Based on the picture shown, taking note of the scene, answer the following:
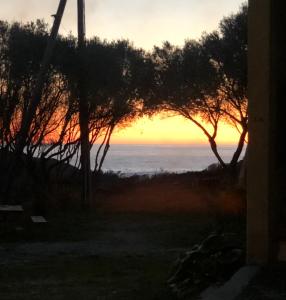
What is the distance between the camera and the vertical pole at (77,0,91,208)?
2094cm

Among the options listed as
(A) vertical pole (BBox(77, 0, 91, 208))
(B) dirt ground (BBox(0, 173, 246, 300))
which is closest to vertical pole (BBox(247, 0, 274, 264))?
(B) dirt ground (BBox(0, 173, 246, 300))

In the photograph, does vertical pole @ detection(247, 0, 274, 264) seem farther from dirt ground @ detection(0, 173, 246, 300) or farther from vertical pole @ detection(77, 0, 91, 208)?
vertical pole @ detection(77, 0, 91, 208)

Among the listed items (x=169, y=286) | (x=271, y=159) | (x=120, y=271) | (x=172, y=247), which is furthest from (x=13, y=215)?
(x=271, y=159)

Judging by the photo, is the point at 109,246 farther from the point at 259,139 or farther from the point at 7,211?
the point at 259,139

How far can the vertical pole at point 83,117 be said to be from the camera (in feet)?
68.7

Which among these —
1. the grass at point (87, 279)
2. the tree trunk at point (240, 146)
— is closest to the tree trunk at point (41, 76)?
the grass at point (87, 279)

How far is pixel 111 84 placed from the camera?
22703 mm

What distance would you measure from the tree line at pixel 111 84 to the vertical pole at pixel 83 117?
0.16 metres

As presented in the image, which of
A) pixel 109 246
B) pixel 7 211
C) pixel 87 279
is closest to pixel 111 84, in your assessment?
pixel 7 211

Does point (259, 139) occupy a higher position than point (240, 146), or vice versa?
point (240, 146)

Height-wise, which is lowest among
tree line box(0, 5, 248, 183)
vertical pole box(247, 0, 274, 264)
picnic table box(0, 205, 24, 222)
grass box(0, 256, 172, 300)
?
grass box(0, 256, 172, 300)

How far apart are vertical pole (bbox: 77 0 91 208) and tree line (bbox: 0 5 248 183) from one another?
0.16 metres

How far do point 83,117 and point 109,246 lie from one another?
9112 millimetres

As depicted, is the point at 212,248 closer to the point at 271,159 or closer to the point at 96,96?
the point at 271,159
